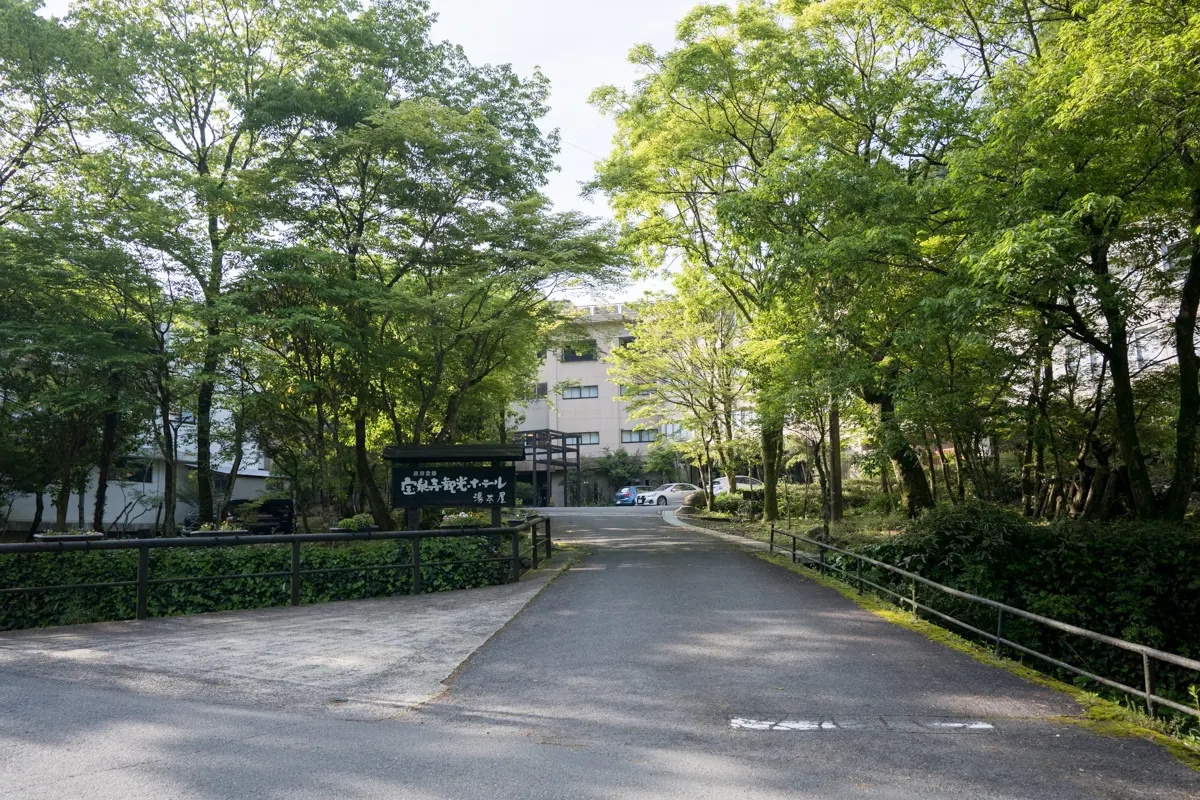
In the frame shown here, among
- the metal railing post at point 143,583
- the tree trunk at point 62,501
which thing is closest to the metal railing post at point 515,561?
the metal railing post at point 143,583

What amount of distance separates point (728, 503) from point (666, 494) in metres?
11.4

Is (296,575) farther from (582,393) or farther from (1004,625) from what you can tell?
(582,393)

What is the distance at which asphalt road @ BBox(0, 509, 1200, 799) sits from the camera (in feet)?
13.8

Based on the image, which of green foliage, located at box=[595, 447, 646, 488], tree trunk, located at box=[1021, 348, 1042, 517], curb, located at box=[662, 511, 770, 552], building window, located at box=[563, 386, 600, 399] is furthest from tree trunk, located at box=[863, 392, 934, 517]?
building window, located at box=[563, 386, 600, 399]

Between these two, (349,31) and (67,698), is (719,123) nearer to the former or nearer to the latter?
(349,31)

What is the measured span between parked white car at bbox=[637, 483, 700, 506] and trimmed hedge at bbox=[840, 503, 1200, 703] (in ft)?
90.8

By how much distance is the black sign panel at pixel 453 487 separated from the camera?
13266 millimetres

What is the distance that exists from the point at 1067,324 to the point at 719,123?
33.4 feet

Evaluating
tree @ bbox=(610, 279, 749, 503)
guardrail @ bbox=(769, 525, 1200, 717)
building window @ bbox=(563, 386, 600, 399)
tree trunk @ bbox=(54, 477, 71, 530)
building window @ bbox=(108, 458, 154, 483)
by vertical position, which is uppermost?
building window @ bbox=(563, 386, 600, 399)

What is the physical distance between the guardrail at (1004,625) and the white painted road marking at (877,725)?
1263 millimetres

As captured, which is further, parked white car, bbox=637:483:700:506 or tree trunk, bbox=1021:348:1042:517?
parked white car, bbox=637:483:700:506

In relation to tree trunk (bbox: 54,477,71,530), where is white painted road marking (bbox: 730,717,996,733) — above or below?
below

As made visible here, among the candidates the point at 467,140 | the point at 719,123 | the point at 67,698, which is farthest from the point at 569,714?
the point at 719,123

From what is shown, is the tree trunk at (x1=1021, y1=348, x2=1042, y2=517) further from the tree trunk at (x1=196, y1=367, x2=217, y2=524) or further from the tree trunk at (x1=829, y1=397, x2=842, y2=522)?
the tree trunk at (x1=196, y1=367, x2=217, y2=524)
